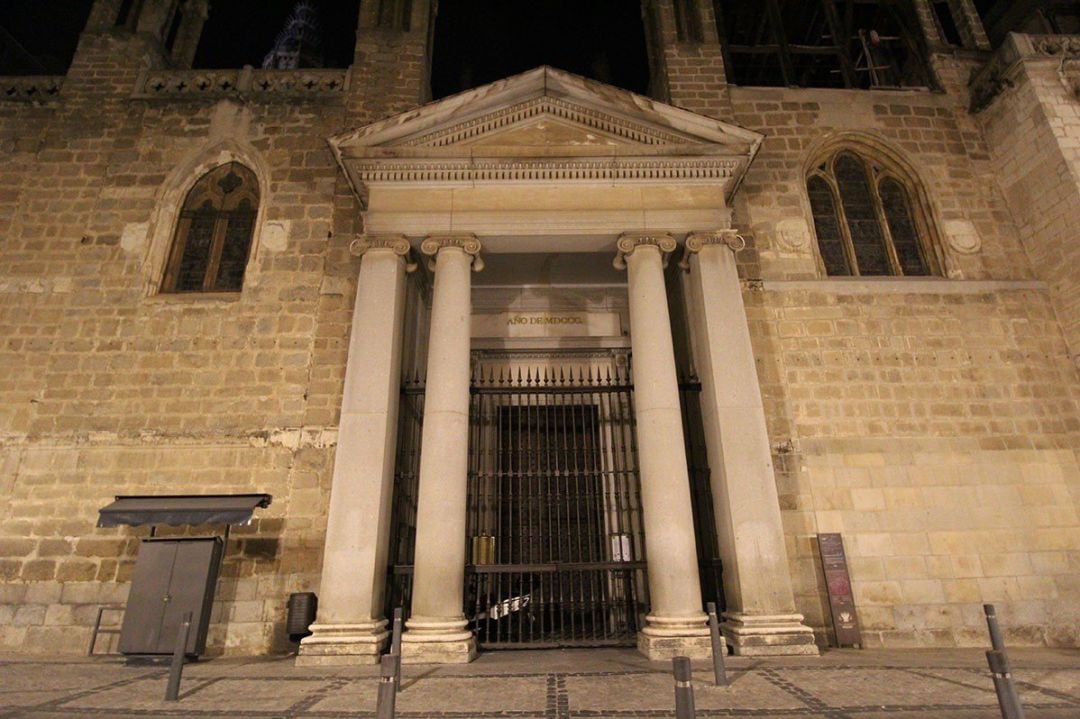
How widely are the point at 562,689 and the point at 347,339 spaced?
5.88m

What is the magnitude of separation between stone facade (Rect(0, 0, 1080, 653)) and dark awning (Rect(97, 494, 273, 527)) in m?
0.65

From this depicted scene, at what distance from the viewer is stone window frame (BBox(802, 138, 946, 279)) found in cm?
966

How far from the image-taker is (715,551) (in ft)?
25.2

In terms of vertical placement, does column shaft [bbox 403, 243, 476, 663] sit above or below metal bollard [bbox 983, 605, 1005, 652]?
above

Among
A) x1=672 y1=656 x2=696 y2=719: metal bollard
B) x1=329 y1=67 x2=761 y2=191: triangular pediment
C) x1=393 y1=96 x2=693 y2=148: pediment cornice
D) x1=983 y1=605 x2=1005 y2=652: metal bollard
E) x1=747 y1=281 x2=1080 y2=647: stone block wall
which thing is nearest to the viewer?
x1=672 y1=656 x2=696 y2=719: metal bollard

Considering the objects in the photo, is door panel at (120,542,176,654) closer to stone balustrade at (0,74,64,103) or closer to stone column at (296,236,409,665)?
stone column at (296,236,409,665)

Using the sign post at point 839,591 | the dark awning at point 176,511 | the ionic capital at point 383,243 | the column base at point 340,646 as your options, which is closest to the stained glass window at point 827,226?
the sign post at point 839,591

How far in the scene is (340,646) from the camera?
243 inches

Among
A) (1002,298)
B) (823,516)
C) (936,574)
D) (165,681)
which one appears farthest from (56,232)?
(1002,298)

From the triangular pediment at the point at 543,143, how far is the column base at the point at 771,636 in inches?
228

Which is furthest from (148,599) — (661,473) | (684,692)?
(684,692)

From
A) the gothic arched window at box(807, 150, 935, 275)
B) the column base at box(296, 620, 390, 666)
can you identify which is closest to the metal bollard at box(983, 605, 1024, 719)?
the column base at box(296, 620, 390, 666)

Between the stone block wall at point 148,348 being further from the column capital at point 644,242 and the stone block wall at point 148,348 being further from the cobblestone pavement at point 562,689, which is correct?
the column capital at point 644,242

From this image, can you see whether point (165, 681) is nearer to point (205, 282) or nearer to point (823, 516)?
point (205, 282)
